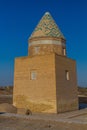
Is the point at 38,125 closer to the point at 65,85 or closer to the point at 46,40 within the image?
the point at 65,85

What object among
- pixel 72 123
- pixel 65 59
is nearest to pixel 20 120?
pixel 72 123

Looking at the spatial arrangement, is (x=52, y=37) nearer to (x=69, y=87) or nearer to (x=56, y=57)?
(x=56, y=57)

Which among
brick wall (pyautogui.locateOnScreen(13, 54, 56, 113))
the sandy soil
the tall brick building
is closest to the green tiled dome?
the tall brick building

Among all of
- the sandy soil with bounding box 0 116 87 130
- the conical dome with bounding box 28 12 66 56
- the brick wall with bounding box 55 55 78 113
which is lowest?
the sandy soil with bounding box 0 116 87 130

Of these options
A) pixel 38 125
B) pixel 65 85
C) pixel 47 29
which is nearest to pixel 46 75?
pixel 65 85

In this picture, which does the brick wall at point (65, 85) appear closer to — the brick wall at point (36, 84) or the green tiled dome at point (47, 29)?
the brick wall at point (36, 84)

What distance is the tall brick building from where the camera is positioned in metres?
14.8

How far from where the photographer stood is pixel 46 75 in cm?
1505

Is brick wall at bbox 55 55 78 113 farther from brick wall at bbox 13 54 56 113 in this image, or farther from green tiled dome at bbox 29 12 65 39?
green tiled dome at bbox 29 12 65 39

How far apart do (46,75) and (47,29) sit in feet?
11.5

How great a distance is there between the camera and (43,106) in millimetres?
14789

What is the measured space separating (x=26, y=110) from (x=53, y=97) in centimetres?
198

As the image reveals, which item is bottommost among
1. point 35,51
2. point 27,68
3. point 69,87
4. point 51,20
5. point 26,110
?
point 26,110

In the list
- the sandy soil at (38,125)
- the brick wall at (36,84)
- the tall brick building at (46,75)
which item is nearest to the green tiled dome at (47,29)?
the tall brick building at (46,75)
